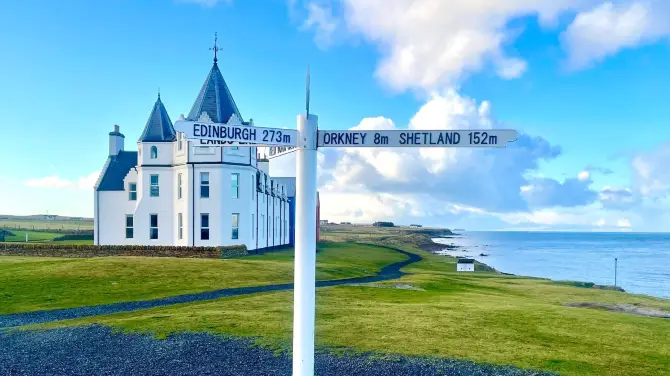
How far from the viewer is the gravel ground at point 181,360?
38.3ft

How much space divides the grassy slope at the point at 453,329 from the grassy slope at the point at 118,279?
213 inches

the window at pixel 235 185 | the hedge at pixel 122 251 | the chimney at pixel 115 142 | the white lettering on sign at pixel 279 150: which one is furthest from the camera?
the chimney at pixel 115 142

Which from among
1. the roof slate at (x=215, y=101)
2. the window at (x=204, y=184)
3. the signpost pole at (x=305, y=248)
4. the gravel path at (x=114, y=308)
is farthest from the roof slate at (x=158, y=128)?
the signpost pole at (x=305, y=248)

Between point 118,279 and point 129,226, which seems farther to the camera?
point 129,226

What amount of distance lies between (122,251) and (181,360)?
33.0m

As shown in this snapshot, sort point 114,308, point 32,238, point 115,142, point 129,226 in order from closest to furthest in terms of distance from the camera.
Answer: point 114,308
point 129,226
point 115,142
point 32,238

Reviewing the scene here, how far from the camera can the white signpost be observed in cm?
647

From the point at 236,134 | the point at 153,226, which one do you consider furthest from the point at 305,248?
the point at 153,226

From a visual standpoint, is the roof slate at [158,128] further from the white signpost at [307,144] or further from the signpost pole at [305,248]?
the signpost pole at [305,248]

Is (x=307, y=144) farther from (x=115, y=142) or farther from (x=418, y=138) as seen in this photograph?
(x=115, y=142)

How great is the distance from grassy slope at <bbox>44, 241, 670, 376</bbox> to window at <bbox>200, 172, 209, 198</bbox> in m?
22.0

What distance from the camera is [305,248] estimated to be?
21.1 feet

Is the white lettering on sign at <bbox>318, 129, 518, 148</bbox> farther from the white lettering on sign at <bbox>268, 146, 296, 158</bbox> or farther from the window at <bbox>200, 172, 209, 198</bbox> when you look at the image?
the window at <bbox>200, 172, 209, 198</bbox>

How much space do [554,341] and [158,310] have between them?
1507 centimetres
